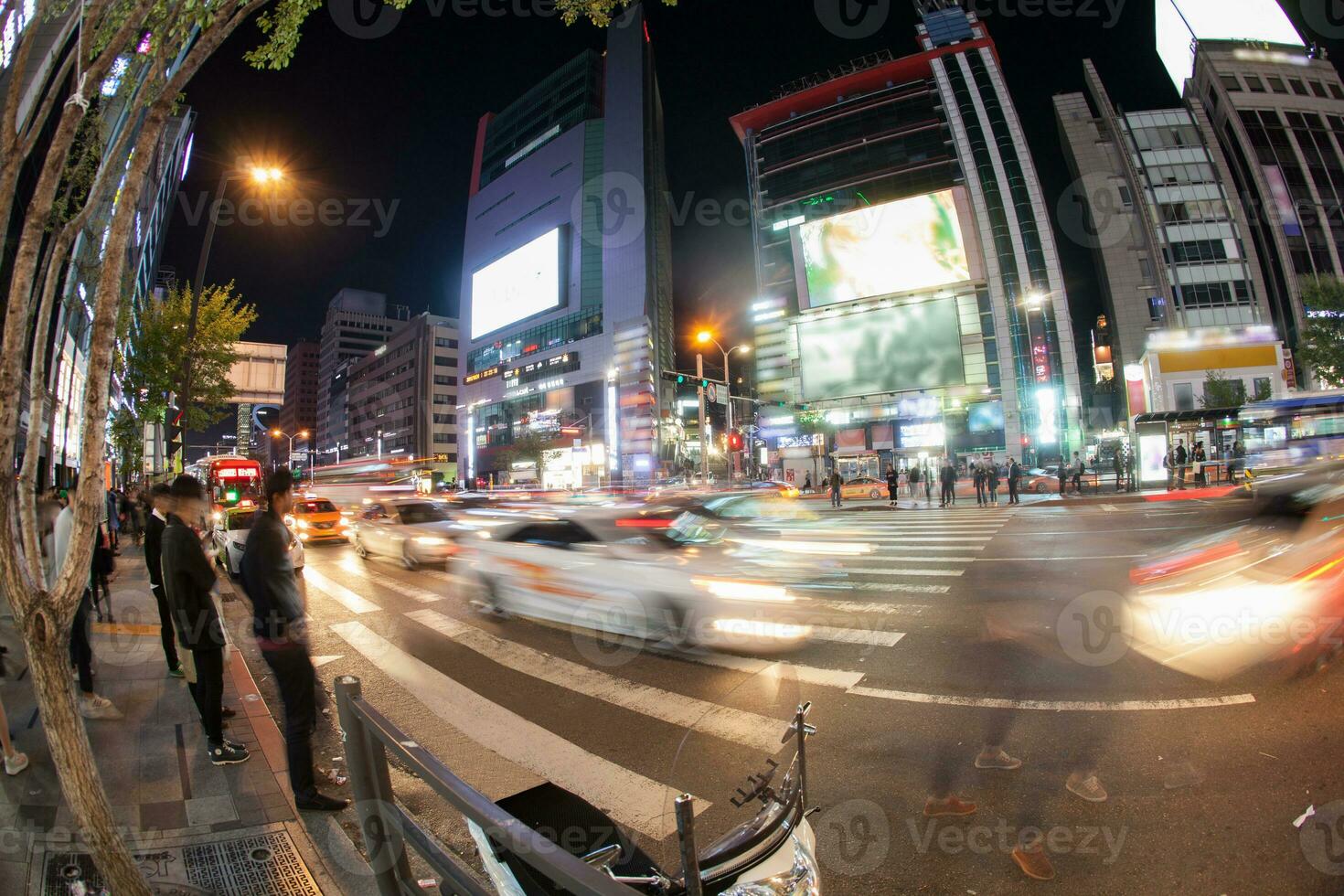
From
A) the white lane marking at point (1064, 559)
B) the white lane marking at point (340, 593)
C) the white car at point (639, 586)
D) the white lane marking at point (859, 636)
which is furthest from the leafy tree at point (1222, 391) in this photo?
the white lane marking at point (340, 593)

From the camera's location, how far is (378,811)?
204cm

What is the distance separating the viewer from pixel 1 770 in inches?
147

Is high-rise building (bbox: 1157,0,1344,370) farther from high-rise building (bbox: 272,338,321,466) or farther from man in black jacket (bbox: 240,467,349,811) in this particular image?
high-rise building (bbox: 272,338,321,466)

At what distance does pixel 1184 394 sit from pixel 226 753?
53.4 m

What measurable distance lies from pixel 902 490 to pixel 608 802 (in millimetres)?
36768

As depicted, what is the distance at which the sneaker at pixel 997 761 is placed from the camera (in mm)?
3680

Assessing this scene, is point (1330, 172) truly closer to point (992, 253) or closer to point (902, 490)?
point (992, 253)

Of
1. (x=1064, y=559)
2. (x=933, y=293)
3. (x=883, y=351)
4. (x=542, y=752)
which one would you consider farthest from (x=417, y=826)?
(x=933, y=293)

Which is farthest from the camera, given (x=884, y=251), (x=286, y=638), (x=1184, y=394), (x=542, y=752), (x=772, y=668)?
(x=884, y=251)

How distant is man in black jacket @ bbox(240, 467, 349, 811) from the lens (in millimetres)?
3480

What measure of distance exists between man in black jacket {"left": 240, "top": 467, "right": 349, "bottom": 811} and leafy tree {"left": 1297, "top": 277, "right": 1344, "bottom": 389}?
148ft

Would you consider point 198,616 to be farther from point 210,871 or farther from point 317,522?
point 317,522

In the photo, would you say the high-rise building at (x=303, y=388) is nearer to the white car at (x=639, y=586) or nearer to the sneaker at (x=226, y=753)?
the white car at (x=639, y=586)

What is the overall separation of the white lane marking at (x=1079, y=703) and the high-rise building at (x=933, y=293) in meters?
40.1
